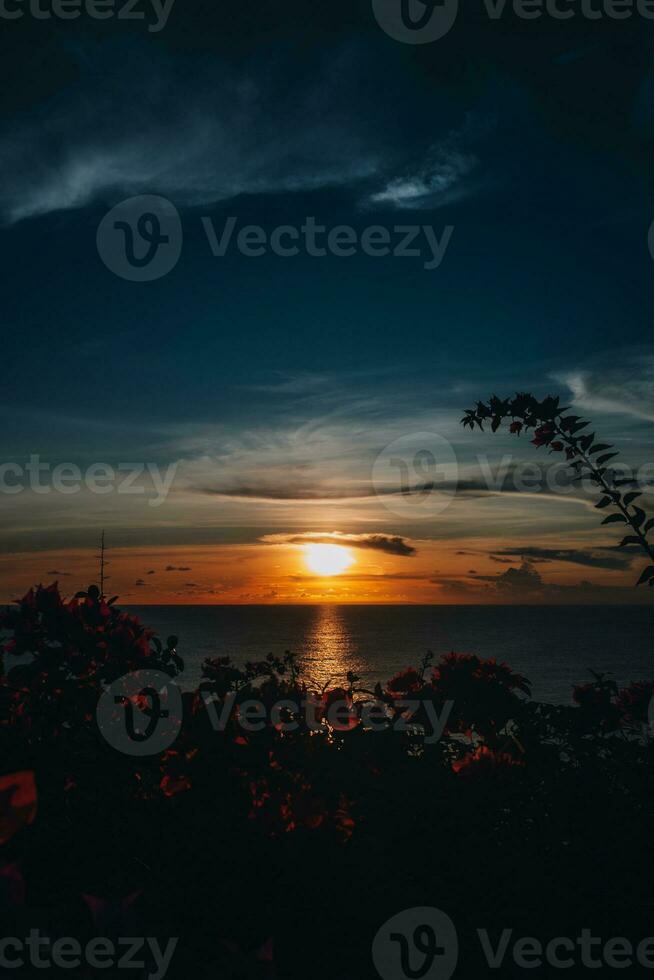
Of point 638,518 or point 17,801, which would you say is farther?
point 638,518

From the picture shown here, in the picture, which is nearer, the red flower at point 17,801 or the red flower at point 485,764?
the red flower at point 17,801

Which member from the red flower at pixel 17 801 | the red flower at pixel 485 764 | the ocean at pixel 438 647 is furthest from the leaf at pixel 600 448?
the ocean at pixel 438 647

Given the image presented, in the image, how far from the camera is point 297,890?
2.28 m

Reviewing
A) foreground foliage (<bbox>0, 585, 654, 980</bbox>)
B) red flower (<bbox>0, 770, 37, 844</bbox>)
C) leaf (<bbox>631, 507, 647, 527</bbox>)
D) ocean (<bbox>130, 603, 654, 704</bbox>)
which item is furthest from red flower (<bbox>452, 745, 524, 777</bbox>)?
ocean (<bbox>130, 603, 654, 704</bbox>)

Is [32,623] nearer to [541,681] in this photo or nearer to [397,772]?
[397,772]

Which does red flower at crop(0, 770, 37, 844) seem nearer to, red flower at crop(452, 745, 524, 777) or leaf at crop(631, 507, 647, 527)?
red flower at crop(452, 745, 524, 777)

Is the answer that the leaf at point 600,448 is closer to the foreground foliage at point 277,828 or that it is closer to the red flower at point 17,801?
the foreground foliage at point 277,828

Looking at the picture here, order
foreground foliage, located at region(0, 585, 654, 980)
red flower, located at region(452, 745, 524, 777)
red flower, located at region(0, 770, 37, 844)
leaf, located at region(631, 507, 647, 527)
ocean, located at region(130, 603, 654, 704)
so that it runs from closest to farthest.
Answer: red flower, located at region(0, 770, 37, 844)
foreground foliage, located at region(0, 585, 654, 980)
red flower, located at region(452, 745, 524, 777)
leaf, located at region(631, 507, 647, 527)
ocean, located at region(130, 603, 654, 704)

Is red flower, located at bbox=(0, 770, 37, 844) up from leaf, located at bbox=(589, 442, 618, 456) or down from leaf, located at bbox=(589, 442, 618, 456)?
down

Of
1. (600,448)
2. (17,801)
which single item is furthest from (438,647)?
(17,801)

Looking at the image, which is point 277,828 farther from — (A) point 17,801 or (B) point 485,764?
(A) point 17,801

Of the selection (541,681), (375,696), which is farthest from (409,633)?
(375,696)

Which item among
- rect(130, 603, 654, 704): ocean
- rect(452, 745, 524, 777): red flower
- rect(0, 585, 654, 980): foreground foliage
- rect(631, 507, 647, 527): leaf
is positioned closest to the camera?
rect(0, 585, 654, 980): foreground foliage

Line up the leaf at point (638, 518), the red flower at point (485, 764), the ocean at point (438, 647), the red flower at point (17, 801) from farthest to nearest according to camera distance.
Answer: the ocean at point (438, 647) < the leaf at point (638, 518) < the red flower at point (485, 764) < the red flower at point (17, 801)
